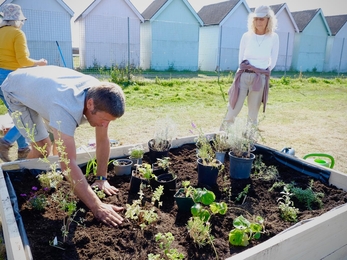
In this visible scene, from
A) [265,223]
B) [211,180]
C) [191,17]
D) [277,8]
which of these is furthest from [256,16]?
[277,8]

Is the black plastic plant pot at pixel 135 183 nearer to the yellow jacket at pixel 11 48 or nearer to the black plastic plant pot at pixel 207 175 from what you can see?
the black plastic plant pot at pixel 207 175

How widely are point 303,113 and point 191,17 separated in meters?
14.1

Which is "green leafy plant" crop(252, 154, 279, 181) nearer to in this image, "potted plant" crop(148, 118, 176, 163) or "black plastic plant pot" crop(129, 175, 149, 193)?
"potted plant" crop(148, 118, 176, 163)

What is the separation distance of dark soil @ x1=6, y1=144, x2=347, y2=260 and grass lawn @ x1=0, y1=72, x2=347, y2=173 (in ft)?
2.64

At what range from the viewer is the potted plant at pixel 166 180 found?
2359 mm

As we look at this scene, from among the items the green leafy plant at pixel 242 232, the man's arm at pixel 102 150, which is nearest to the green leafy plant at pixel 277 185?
the green leafy plant at pixel 242 232

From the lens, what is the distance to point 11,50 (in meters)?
3.58

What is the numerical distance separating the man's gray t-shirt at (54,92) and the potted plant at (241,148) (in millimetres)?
1308

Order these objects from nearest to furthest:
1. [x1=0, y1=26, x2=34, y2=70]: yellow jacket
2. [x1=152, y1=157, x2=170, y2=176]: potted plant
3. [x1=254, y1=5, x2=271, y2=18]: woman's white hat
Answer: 1. [x1=152, y1=157, x2=170, y2=176]: potted plant
2. [x1=0, y1=26, x2=34, y2=70]: yellow jacket
3. [x1=254, y1=5, x2=271, y2=18]: woman's white hat

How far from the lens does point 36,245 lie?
68.3 inches

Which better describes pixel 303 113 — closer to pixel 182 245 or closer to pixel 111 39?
pixel 182 245

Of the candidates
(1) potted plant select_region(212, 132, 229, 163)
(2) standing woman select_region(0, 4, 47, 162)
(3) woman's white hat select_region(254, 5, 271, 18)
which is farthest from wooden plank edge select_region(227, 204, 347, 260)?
(2) standing woman select_region(0, 4, 47, 162)

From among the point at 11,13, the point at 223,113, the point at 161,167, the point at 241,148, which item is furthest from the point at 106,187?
the point at 223,113

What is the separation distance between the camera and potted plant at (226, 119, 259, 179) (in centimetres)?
263
